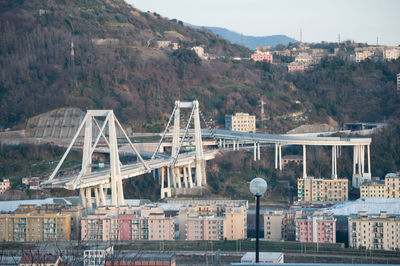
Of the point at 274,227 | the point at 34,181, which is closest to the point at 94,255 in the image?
the point at 274,227

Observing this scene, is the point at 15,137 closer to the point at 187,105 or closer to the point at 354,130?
the point at 187,105

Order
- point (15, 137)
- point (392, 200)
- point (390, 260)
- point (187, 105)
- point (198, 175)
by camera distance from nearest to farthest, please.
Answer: point (390, 260)
point (392, 200)
point (198, 175)
point (187, 105)
point (15, 137)

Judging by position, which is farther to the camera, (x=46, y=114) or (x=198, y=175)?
(x=46, y=114)

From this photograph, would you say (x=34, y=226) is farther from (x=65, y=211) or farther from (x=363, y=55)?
(x=363, y=55)

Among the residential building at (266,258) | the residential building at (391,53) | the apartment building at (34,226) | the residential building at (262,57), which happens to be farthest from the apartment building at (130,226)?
the residential building at (262,57)

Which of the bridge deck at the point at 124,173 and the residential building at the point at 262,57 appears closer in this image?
the bridge deck at the point at 124,173

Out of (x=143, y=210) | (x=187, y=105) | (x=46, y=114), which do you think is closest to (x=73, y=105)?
(x=46, y=114)

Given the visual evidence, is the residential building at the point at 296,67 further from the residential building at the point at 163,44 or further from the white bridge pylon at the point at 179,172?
the white bridge pylon at the point at 179,172
